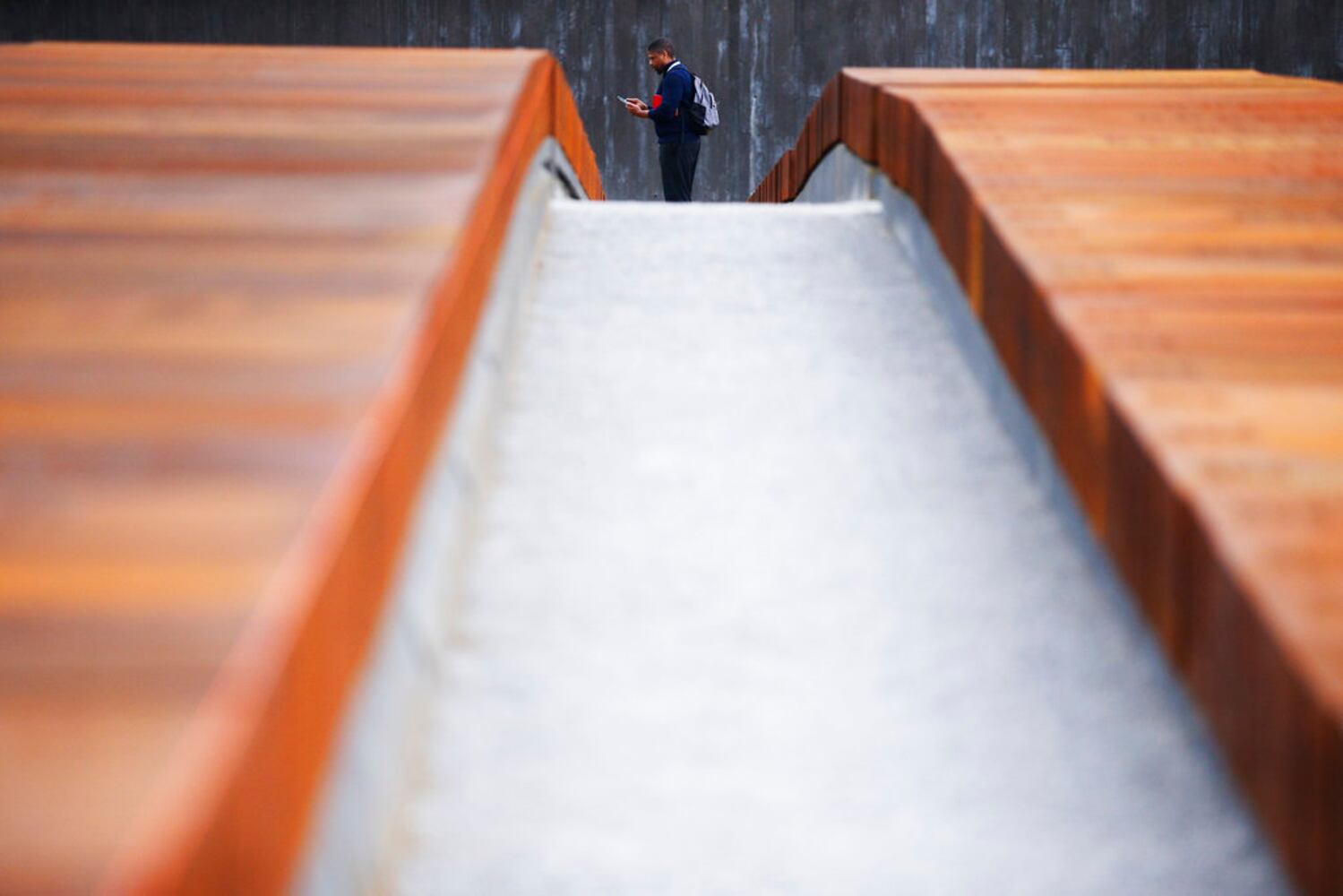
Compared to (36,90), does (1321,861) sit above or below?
below

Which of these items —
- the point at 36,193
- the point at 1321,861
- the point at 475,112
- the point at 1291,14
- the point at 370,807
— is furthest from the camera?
the point at 1291,14

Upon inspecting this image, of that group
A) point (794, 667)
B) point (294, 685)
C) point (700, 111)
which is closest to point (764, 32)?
point (700, 111)

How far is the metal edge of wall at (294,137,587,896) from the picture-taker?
4.90ft

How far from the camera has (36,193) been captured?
292cm

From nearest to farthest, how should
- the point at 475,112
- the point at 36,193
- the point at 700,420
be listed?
the point at 700,420
the point at 36,193
the point at 475,112

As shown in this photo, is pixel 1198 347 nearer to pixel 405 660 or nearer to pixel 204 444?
pixel 405 660

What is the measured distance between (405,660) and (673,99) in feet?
22.2

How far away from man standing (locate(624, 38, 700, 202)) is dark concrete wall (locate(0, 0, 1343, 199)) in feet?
13.7

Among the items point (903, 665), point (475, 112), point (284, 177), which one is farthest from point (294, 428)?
point (475, 112)

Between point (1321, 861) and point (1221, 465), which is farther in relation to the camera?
point (1221, 465)

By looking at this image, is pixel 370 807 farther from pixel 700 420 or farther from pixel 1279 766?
pixel 700 420

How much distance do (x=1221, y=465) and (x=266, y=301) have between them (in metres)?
1.58

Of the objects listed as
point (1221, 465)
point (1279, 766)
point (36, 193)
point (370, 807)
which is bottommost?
point (370, 807)

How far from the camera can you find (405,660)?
182 cm
